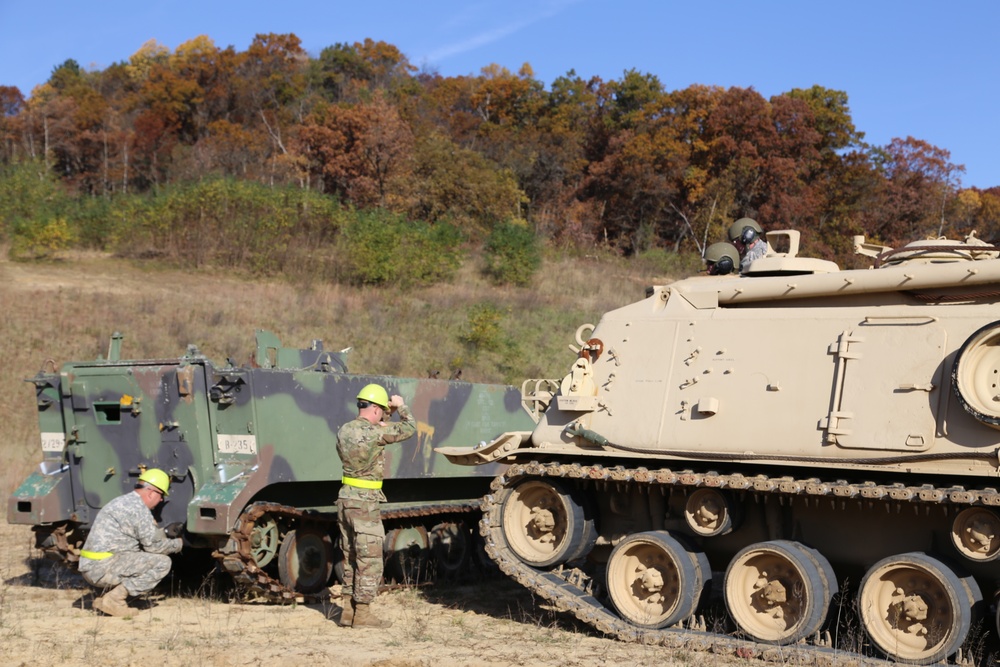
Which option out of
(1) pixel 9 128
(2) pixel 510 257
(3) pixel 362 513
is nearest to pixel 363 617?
(3) pixel 362 513

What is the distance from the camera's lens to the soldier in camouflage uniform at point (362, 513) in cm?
890

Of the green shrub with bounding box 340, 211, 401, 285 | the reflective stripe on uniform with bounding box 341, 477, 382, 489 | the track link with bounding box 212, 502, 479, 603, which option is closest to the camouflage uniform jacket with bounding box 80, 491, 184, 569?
the track link with bounding box 212, 502, 479, 603

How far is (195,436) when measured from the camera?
32.7 feet

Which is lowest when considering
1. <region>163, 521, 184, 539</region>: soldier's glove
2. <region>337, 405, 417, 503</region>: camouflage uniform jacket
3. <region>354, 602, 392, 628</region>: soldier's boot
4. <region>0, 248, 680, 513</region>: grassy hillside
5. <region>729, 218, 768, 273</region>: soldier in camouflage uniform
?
<region>354, 602, 392, 628</region>: soldier's boot

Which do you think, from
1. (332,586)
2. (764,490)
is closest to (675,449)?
(764,490)

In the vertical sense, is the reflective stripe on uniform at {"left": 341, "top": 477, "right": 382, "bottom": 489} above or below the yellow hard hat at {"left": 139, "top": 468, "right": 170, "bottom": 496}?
above

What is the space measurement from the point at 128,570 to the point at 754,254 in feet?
19.8

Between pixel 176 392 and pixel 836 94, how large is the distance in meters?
33.8

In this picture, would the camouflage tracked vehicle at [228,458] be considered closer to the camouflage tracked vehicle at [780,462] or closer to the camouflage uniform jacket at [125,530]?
the camouflage uniform jacket at [125,530]

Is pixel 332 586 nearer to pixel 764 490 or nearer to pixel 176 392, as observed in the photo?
pixel 176 392

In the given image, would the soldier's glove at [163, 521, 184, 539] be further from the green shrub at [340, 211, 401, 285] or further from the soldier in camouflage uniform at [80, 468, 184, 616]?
the green shrub at [340, 211, 401, 285]

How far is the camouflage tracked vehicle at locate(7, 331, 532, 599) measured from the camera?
390 inches

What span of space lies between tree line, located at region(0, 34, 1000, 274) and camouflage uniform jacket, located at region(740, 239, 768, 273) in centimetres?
1964

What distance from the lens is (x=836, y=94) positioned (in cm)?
3922
